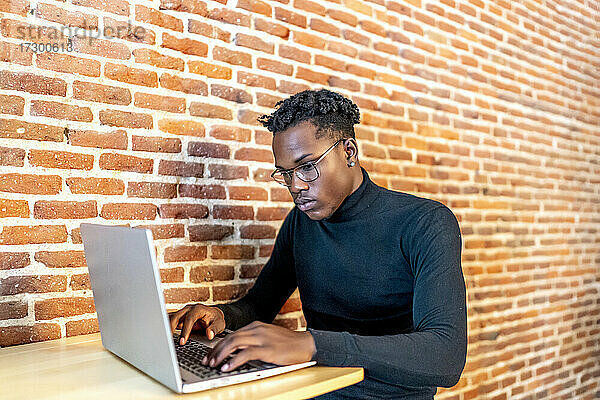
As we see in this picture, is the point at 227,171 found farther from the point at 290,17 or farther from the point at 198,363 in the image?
the point at 198,363

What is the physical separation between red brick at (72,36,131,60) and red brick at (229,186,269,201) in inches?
22.8

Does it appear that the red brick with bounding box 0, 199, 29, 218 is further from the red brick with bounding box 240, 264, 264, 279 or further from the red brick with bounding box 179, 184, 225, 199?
the red brick with bounding box 240, 264, 264, 279

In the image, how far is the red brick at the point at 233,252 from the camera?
2074 mm

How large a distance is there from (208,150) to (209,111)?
0.45ft

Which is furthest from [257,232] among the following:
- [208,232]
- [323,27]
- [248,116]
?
[323,27]

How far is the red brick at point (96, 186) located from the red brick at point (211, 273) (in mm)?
380

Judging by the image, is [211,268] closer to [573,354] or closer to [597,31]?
[573,354]

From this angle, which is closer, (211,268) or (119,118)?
(119,118)

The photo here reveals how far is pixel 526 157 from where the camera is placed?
3.30 metres

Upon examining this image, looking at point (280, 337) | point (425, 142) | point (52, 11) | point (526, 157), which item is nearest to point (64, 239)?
point (52, 11)

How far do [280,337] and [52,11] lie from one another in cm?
119

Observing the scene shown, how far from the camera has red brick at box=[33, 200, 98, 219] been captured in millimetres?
1704

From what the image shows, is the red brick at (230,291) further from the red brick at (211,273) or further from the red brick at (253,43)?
the red brick at (253,43)

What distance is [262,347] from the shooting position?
1.21m
